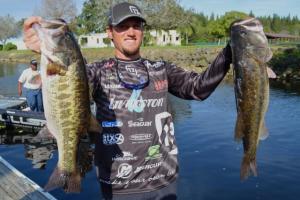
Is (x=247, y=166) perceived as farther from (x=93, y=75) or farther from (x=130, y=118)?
(x=93, y=75)

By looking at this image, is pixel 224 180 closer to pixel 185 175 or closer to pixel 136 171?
pixel 185 175

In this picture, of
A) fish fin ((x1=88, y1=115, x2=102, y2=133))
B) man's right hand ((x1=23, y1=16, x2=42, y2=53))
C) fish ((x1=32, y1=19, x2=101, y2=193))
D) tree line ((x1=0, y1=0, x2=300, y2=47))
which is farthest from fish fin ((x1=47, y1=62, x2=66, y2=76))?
tree line ((x1=0, y1=0, x2=300, y2=47))

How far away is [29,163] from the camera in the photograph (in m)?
11.4

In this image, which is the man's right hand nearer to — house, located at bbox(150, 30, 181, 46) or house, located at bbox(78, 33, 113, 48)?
house, located at bbox(150, 30, 181, 46)

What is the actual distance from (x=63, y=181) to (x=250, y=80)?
172 cm

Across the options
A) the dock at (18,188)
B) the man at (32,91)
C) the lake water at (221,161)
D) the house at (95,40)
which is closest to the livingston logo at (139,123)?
the dock at (18,188)

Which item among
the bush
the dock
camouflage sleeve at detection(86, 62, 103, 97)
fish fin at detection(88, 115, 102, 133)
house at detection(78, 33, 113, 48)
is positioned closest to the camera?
fish fin at detection(88, 115, 102, 133)

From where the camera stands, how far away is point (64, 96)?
310 cm

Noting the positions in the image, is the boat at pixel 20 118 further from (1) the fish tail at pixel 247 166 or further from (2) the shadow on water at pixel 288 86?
(2) the shadow on water at pixel 288 86

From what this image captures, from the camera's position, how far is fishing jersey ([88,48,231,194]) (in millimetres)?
3568

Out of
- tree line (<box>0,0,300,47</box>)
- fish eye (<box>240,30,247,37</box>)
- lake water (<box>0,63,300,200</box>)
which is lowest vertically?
lake water (<box>0,63,300,200</box>)

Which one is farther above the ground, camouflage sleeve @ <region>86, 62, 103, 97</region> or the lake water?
camouflage sleeve @ <region>86, 62, 103, 97</region>

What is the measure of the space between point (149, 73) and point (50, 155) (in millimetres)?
9013

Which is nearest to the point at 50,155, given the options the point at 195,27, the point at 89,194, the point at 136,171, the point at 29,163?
the point at 29,163
